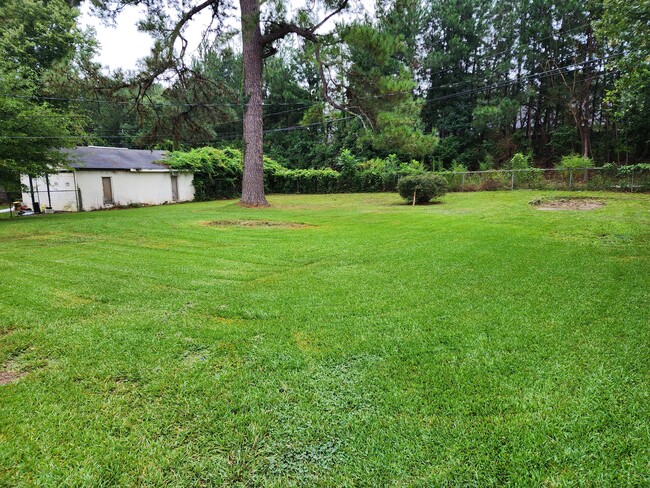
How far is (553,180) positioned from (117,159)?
2129 cm

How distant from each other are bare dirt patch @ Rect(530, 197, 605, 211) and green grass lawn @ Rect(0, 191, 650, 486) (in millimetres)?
7097

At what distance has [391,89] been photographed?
12.2m

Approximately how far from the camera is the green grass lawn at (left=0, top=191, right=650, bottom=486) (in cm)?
149

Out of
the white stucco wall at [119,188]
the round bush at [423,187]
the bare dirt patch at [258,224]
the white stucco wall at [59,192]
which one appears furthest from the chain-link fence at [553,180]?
the white stucco wall at [59,192]

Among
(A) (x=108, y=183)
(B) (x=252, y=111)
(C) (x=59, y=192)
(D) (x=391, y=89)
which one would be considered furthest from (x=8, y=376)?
(A) (x=108, y=183)

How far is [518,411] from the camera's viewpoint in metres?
1.77

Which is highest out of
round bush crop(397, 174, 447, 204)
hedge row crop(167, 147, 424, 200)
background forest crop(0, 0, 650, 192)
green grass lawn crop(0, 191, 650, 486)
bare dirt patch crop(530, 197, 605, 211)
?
background forest crop(0, 0, 650, 192)

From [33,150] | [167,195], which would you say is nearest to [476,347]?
[33,150]

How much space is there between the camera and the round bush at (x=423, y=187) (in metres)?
13.9

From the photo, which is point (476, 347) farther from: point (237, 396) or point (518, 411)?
point (237, 396)

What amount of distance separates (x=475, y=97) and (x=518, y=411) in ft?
97.4

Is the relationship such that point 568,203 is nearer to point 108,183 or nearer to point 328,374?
point 328,374

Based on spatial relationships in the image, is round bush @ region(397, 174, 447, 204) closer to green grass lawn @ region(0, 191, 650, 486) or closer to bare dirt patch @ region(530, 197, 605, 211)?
bare dirt patch @ region(530, 197, 605, 211)

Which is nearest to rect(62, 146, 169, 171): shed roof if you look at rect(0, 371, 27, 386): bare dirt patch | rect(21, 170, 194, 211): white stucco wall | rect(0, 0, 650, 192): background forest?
rect(21, 170, 194, 211): white stucco wall
